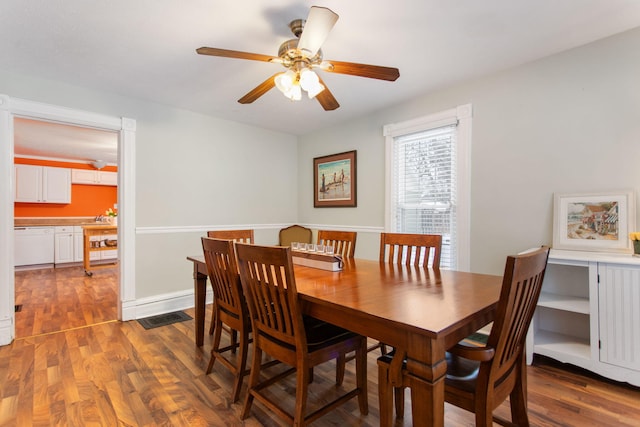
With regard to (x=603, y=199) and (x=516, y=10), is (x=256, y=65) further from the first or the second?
(x=603, y=199)

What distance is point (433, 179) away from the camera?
3244 millimetres

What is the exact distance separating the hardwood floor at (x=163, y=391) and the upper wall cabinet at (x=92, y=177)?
201 inches

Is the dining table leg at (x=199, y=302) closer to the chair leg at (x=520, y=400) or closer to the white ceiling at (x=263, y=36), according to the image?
the white ceiling at (x=263, y=36)

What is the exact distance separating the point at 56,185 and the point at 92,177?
0.65 meters

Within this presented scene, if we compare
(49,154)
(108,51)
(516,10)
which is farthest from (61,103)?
(49,154)

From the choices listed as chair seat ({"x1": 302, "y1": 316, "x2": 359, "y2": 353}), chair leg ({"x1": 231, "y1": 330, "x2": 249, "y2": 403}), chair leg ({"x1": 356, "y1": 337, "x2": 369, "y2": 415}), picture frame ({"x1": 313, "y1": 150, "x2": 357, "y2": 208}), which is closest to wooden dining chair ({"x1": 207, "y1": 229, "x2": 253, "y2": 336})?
chair leg ({"x1": 231, "y1": 330, "x2": 249, "y2": 403})

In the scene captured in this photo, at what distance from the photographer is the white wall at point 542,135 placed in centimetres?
218

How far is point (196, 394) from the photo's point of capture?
1.95 metres

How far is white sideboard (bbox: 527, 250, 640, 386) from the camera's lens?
75.5 inches

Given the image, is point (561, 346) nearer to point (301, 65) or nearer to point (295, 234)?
point (301, 65)

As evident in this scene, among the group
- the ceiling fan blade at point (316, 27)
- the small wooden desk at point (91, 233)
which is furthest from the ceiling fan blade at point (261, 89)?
the small wooden desk at point (91, 233)

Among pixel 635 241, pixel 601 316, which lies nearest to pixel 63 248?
pixel 601 316

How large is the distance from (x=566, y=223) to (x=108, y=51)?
12.2 ft

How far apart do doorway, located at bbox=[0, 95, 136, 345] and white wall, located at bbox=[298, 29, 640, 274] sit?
3093 mm
